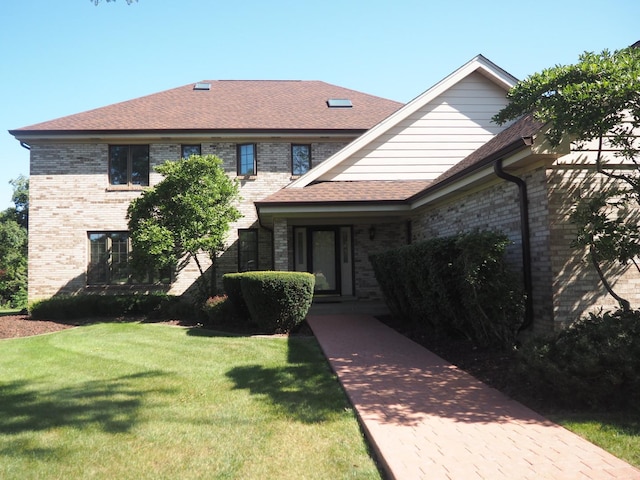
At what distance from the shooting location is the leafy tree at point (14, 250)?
2366 cm

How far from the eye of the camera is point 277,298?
372 inches

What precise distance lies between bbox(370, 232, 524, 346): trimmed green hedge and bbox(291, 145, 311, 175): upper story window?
7310mm

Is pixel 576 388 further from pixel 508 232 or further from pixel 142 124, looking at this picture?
pixel 142 124

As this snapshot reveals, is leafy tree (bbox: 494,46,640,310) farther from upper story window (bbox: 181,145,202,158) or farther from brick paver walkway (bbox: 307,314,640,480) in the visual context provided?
upper story window (bbox: 181,145,202,158)

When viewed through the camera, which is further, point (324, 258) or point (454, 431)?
point (324, 258)

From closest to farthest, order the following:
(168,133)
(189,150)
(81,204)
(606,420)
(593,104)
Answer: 1. (606,420)
2. (593,104)
3. (168,133)
4. (81,204)
5. (189,150)

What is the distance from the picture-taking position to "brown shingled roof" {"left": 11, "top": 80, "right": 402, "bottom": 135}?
1526 centimetres

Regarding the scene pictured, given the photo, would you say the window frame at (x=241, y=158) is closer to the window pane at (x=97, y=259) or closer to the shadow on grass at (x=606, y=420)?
the window pane at (x=97, y=259)

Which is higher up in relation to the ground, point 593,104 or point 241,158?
point 241,158

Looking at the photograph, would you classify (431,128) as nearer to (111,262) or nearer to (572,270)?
(572,270)

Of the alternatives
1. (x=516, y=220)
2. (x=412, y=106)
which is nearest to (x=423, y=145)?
(x=412, y=106)

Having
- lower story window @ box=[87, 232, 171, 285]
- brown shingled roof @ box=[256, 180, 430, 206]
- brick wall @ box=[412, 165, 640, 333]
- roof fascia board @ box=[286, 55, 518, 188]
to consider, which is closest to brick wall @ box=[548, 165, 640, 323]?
brick wall @ box=[412, 165, 640, 333]

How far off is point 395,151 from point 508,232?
595cm

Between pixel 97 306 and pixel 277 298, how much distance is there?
730 cm
